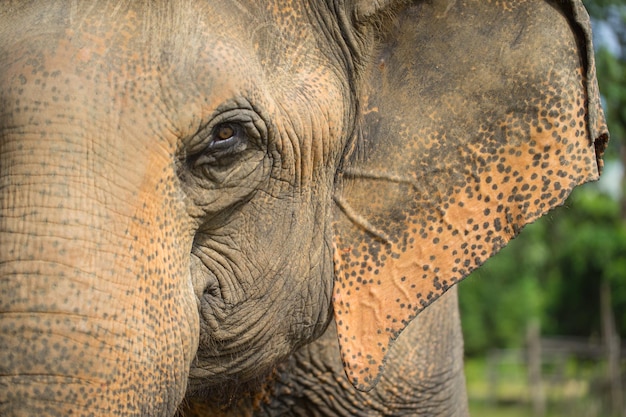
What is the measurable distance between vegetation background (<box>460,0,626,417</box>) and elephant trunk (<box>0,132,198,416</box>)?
6214 millimetres

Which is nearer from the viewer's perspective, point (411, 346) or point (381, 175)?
point (381, 175)

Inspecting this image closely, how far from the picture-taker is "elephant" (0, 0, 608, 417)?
1.88 metres

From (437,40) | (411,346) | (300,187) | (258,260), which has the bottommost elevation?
(411,346)

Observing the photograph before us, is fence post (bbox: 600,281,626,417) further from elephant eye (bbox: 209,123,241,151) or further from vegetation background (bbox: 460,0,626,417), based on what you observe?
elephant eye (bbox: 209,123,241,151)

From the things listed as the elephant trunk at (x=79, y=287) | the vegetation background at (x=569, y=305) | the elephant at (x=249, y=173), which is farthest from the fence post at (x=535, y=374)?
the elephant trunk at (x=79, y=287)

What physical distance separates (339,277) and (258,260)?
0.31 metres

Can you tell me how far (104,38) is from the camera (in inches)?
81.4

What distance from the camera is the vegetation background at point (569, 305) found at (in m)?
8.75

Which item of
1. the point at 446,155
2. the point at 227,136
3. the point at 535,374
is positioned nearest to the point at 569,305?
the point at 535,374

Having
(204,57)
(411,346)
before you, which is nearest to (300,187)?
(204,57)

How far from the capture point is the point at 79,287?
1847mm

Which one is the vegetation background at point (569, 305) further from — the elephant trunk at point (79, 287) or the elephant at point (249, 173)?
the elephant trunk at point (79, 287)

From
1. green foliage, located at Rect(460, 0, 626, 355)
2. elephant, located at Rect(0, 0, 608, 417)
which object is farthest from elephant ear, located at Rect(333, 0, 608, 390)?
green foliage, located at Rect(460, 0, 626, 355)

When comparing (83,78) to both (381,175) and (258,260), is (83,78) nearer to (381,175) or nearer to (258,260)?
(258,260)
